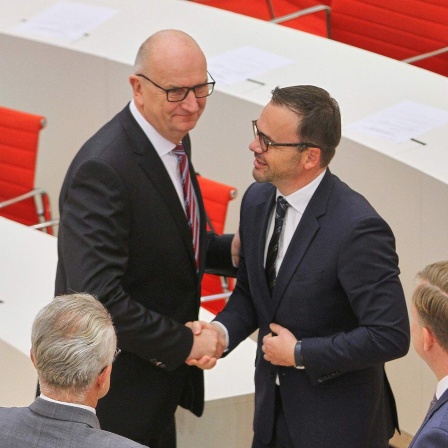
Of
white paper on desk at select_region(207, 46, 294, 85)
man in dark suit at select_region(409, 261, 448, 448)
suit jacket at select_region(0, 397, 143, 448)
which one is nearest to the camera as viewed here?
suit jacket at select_region(0, 397, 143, 448)

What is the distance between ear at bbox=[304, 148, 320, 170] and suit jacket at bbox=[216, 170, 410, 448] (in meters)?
0.06

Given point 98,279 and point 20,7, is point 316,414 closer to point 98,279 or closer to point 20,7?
point 98,279

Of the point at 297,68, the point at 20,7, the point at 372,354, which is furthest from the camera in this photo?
the point at 20,7

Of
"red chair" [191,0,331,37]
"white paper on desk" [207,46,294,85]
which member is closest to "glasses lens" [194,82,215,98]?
"white paper on desk" [207,46,294,85]

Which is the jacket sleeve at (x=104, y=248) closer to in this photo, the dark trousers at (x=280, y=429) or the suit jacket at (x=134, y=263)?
the suit jacket at (x=134, y=263)

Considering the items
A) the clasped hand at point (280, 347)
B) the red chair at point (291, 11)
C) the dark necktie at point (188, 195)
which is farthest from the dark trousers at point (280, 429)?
the red chair at point (291, 11)

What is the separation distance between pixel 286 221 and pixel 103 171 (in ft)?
1.69

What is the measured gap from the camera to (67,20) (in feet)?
18.9

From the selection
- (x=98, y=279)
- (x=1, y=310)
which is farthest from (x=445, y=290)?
(x=1, y=310)

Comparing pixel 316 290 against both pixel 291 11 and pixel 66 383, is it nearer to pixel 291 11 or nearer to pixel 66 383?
pixel 66 383

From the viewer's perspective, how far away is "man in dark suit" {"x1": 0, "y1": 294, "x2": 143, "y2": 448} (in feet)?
6.81

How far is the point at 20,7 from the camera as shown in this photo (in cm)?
598

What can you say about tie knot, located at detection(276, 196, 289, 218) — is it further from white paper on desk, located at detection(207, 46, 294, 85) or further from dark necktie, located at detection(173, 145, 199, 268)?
white paper on desk, located at detection(207, 46, 294, 85)

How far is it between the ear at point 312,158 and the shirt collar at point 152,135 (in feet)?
1.38
